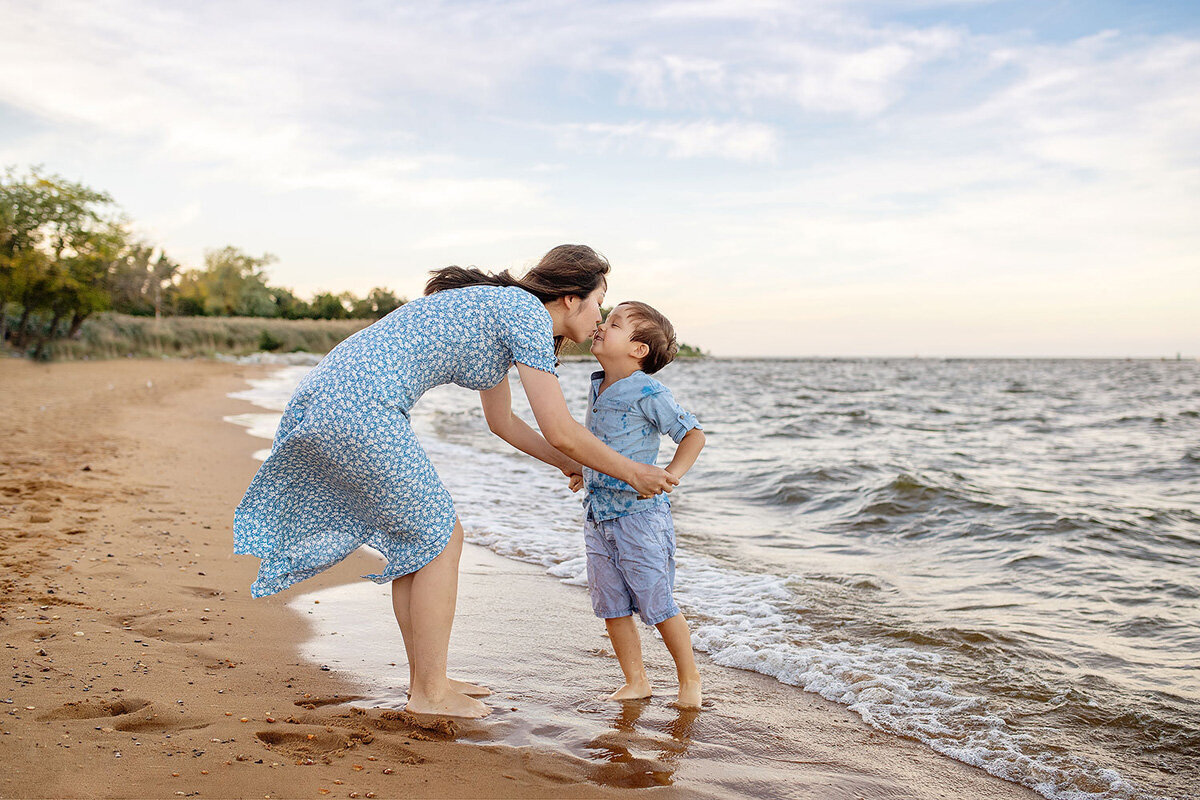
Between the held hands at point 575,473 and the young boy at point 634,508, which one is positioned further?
the held hands at point 575,473

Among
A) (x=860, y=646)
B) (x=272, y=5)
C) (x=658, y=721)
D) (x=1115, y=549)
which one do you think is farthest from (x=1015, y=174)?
(x=658, y=721)

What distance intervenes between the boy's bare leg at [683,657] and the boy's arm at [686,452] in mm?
575

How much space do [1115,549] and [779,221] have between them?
43.0 ft

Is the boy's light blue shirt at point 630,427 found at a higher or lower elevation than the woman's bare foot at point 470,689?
higher

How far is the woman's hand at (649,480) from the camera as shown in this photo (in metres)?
2.67

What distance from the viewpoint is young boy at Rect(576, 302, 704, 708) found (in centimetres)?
292

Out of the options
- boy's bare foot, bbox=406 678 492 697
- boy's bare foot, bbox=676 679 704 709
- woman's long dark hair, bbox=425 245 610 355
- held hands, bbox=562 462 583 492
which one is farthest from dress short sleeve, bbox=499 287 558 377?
boy's bare foot, bbox=676 679 704 709

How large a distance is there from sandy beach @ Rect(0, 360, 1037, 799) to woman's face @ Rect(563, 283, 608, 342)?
1353 mm

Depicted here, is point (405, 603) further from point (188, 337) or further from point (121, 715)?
point (188, 337)

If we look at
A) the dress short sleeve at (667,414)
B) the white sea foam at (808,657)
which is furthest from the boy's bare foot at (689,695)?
the dress short sleeve at (667,414)

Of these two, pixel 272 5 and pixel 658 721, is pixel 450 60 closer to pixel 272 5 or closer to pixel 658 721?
pixel 272 5

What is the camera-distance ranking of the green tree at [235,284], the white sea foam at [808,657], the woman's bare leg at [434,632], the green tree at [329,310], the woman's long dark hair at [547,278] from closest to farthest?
the woman's bare leg at [434,632] < the white sea foam at [808,657] < the woman's long dark hair at [547,278] < the green tree at [329,310] < the green tree at [235,284]

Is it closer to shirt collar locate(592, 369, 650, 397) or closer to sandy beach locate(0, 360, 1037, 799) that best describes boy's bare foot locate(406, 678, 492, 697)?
sandy beach locate(0, 360, 1037, 799)

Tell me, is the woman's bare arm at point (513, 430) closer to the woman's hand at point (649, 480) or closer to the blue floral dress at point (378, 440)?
the blue floral dress at point (378, 440)
